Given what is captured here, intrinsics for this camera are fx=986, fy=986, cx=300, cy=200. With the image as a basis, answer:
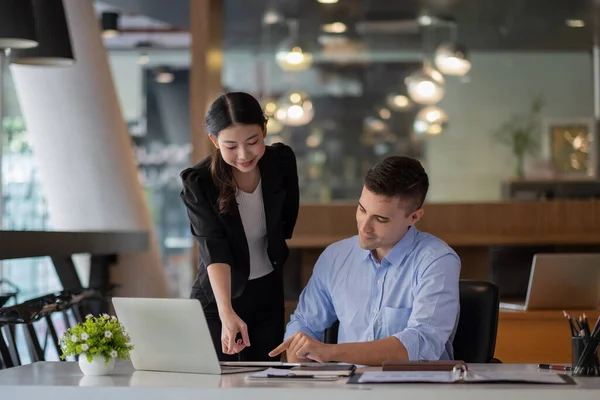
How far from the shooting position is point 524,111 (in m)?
11.4

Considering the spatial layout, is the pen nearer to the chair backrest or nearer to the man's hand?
the chair backrest

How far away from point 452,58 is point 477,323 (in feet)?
25.6

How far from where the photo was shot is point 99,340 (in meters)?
2.21

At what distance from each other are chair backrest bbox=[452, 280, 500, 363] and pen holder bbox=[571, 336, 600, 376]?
19.8 inches

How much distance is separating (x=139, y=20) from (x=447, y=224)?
6.54 metres

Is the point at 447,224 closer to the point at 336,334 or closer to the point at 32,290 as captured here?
the point at 336,334

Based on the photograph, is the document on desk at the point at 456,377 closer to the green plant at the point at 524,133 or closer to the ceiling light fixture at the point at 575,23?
the ceiling light fixture at the point at 575,23

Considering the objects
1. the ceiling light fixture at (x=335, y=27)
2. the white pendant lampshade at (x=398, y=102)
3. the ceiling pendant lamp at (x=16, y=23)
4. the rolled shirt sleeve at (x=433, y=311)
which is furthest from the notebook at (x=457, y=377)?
the white pendant lampshade at (x=398, y=102)

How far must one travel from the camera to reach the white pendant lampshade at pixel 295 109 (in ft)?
36.4

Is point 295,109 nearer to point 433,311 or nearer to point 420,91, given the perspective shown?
point 420,91

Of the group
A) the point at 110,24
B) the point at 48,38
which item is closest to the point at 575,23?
the point at 110,24

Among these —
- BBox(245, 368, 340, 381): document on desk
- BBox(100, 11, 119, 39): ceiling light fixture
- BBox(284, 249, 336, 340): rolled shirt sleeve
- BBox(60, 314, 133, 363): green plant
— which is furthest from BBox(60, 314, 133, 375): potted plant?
BBox(100, 11, 119, 39): ceiling light fixture

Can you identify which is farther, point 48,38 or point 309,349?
point 48,38

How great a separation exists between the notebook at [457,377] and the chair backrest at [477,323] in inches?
21.7
